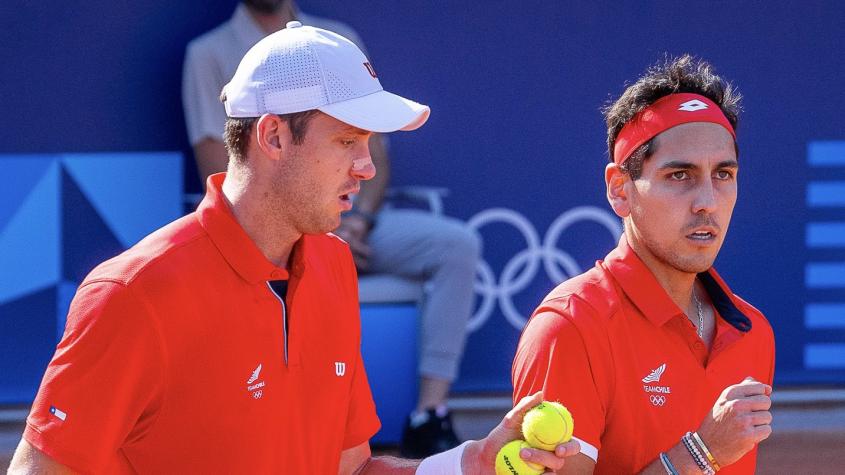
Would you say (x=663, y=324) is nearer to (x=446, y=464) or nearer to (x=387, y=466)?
(x=446, y=464)

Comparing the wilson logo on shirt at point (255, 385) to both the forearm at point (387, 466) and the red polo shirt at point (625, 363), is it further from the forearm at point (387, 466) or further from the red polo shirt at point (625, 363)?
the red polo shirt at point (625, 363)

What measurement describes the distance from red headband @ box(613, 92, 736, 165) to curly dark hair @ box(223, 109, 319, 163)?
778 mm

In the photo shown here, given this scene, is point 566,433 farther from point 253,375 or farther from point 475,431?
point 475,431

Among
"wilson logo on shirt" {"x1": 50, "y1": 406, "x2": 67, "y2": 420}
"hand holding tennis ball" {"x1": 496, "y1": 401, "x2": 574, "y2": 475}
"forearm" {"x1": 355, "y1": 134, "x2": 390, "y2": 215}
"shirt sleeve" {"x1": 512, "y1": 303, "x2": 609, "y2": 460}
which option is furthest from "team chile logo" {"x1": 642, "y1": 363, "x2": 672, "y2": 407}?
"forearm" {"x1": 355, "y1": 134, "x2": 390, "y2": 215}

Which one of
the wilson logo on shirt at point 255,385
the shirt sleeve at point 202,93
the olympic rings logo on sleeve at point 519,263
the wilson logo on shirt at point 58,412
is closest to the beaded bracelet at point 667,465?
the wilson logo on shirt at point 255,385

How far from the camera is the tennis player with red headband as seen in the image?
8.66 ft

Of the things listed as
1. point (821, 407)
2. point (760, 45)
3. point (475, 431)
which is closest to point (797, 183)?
point (760, 45)

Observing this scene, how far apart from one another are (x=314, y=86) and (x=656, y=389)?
959 millimetres

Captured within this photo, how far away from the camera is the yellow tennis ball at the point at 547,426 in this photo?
2443mm

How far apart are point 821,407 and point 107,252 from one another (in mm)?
3501

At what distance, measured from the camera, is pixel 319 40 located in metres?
2.73

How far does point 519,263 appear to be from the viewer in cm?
623

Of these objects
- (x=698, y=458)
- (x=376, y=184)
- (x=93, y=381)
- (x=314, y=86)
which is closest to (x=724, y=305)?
(x=698, y=458)

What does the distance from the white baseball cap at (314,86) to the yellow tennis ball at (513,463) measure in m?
0.68
